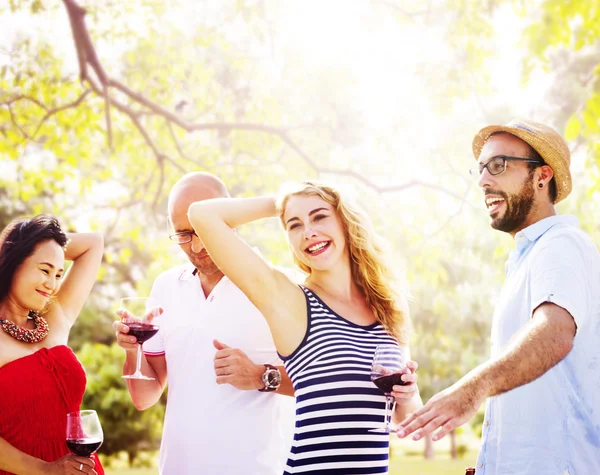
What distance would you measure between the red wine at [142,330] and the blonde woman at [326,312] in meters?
0.44

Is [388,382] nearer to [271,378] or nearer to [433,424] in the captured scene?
[433,424]

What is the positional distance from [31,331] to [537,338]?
1.72 m

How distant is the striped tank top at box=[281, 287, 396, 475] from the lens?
7.02 feet

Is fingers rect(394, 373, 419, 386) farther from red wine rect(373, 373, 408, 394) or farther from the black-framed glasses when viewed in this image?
the black-framed glasses

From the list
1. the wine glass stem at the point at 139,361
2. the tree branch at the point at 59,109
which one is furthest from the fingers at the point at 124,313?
the tree branch at the point at 59,109

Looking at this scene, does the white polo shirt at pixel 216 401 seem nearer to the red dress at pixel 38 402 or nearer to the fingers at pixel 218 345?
the fingers at pixel 218 345

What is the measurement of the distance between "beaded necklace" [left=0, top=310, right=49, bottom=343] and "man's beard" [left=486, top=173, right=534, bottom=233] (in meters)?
1.59

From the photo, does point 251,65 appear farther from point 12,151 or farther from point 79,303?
point 79,303

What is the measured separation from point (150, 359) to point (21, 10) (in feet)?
22.8

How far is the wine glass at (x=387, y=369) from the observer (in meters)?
2.10

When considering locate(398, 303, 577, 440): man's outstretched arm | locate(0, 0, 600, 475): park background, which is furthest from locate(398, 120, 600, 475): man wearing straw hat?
locate(0, 0, 600, 475): park background

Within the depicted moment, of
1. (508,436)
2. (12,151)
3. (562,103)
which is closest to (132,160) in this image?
(12,151)

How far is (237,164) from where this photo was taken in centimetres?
938

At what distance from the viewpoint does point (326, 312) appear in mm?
2303
